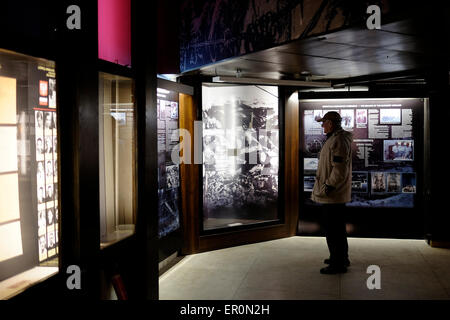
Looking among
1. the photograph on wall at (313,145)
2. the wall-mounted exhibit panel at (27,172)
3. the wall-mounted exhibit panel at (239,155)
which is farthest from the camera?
the photograph on wall at (313,145)

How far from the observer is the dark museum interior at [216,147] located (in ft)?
11.0

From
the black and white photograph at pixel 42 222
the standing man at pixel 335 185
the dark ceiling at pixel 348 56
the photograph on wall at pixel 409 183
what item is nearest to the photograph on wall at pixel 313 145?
the dark ceiling at pixel 348 56

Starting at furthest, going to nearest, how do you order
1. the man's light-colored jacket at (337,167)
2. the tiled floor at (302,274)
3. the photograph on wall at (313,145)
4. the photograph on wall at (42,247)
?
the photograph on wall at (313,145), the man's light-colored jacket at (337,167), the tiled floor at (302,274), the photograph on wall at (42,247)

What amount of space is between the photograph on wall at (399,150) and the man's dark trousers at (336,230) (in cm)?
263

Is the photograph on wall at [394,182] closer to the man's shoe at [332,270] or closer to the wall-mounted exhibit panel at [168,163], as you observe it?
the man's shoe at [332,270]

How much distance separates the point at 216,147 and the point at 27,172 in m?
4.52

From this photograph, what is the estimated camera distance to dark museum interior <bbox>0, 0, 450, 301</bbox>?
11.0ft

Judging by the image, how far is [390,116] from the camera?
8.00 metres

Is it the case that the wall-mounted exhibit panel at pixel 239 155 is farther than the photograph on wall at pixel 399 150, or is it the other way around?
the photograph on wall at pixel 399 150

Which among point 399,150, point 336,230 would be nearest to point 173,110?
point 336,230

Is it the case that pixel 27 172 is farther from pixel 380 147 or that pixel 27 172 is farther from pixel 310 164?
pixel 380 147

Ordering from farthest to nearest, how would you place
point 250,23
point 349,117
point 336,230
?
point 349,117 → point 336,230 → point 250,23

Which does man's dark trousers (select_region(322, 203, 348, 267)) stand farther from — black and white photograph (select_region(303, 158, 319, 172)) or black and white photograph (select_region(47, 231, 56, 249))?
black and white photograph (select_region(47, 231, 56, 249))

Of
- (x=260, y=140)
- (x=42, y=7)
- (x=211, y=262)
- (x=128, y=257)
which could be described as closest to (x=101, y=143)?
(x=128, y=257)
